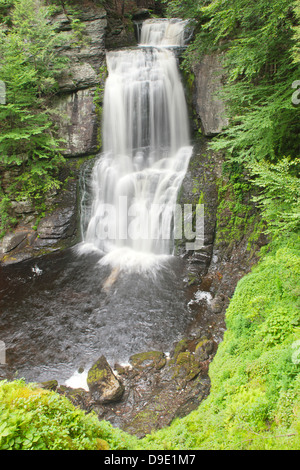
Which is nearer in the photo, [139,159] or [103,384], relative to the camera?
[103,384]

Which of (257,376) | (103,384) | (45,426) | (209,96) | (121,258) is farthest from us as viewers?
(209,96)

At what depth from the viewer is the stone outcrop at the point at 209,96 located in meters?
10.8

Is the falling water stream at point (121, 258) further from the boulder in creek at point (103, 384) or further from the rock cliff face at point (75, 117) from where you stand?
the rock cliff face at point (75, 117)

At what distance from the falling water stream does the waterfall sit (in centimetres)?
5

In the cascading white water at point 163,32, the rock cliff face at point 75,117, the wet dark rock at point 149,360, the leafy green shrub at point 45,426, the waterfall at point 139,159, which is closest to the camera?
the leafy green shrub at point 45,426

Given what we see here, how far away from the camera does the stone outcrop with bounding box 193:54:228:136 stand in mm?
10766

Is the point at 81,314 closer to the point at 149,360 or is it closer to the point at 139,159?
the point at 149,360

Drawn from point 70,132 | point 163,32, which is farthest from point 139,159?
point 163,32

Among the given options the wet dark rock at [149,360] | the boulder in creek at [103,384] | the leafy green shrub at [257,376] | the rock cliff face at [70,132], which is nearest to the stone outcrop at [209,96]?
the rock cliff face at [70,132]

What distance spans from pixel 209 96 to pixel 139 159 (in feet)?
13.0

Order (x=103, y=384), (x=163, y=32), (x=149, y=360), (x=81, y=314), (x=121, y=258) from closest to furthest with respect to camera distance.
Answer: (x=103, y=384)
(x=149, y=360)
(x=81, y=314)
(x=121, y=258)
(x=163, y=32)

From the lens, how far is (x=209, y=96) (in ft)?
36.7

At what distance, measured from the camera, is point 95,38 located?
1381 cm

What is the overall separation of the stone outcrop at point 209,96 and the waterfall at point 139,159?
112 cm
